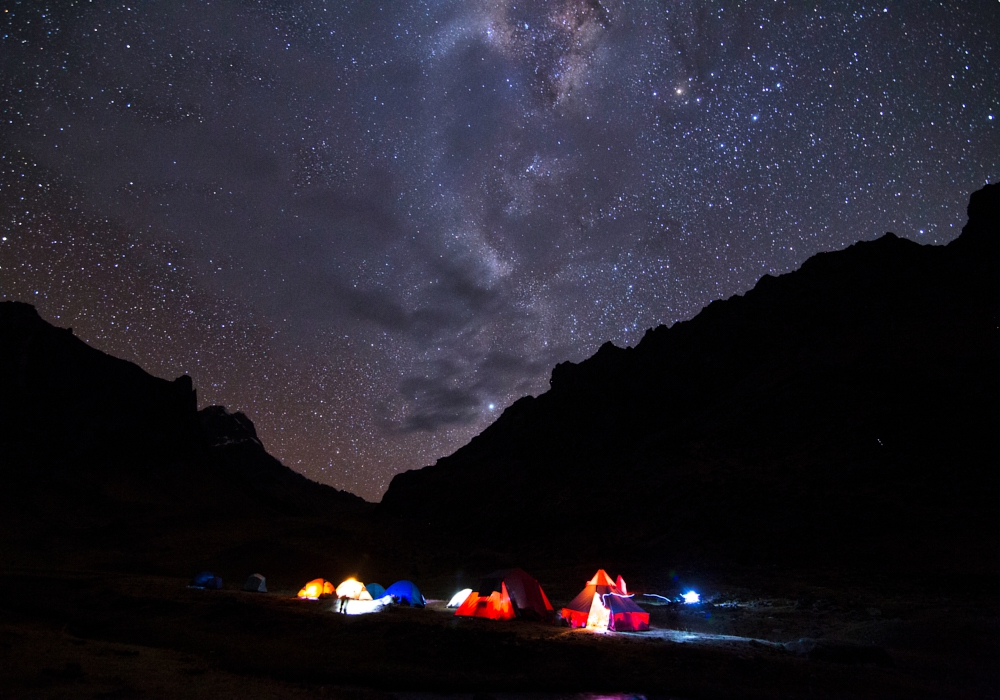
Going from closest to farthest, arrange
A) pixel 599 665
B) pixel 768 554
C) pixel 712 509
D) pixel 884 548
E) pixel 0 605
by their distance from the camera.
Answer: pixel 599 665 < pixel 0 605 < pixel 884 548 < pixel 768 554 < pixel 712 509

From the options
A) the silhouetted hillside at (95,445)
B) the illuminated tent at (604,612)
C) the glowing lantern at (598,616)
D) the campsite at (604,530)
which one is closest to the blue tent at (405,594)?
the campsite at (604,530)

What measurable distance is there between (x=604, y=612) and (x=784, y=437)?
3683cm

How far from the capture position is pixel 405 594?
882 inches

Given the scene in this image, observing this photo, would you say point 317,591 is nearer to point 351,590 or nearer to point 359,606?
point 351,590

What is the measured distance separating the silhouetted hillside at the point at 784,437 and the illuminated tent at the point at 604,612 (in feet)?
64.9

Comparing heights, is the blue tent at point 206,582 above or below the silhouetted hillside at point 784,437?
below

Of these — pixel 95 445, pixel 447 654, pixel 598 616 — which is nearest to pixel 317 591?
pixel 598 616

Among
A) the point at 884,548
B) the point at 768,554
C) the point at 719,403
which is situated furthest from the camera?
the point at 719,403

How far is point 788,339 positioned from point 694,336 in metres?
13.8

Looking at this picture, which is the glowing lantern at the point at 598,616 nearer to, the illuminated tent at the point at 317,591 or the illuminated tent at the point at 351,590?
the illuminated tent at the point at 351,590

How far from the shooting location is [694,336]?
2968 inches

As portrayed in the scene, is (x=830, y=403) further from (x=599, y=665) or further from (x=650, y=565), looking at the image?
(x=599, y=665)

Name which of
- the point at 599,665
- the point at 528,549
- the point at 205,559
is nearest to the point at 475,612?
the point at 599,665

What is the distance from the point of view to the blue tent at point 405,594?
2223cm
